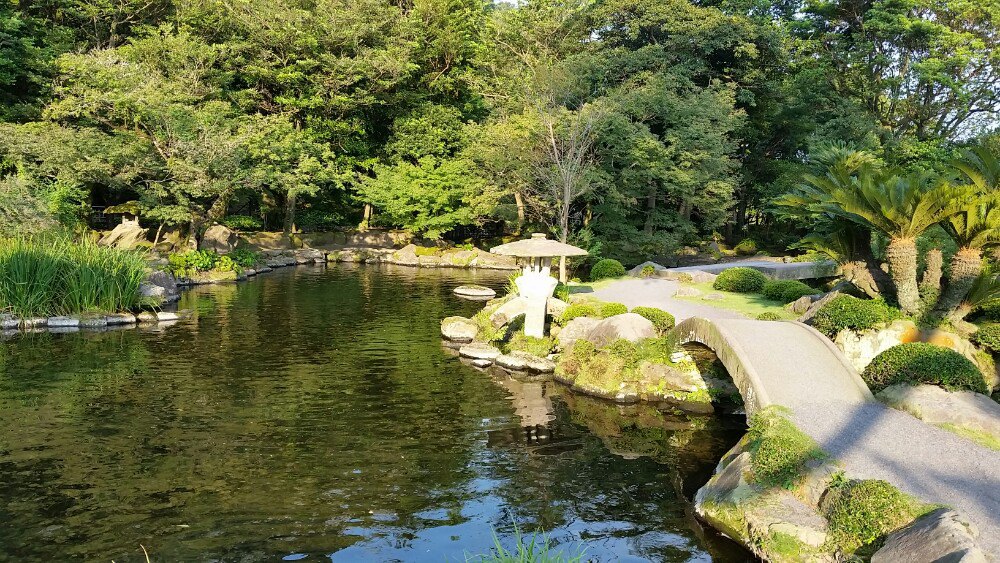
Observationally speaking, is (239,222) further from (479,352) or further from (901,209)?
(901,209)

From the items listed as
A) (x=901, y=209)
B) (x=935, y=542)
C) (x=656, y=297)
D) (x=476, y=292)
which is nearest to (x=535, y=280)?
(x=656, y=297)

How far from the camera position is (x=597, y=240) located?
33.9m

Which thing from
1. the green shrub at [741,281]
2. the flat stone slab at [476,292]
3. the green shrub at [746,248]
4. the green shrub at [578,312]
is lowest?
the flat stone slab at [476,292]

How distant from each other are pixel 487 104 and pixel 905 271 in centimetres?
3208

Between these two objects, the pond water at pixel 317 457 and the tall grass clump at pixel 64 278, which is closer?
the pond water at pixel 317 457

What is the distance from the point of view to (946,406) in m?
11.0

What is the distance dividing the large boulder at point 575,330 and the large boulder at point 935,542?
1133 cm

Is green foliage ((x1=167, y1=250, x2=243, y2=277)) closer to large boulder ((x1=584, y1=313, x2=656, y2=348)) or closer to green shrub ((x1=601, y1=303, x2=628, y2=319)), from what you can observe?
green shrub ((x1=601, y1=303, x2=628, y2=319))

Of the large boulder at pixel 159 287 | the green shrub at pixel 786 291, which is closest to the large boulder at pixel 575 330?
the green shrub at pixel 786 291

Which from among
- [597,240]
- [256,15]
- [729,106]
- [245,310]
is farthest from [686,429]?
[256,15]

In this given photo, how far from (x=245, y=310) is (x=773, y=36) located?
3259cm

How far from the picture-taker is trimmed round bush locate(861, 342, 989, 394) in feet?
38.3

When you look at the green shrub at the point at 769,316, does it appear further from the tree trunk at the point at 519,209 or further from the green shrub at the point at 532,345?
the tree trunk at the point at 519,209

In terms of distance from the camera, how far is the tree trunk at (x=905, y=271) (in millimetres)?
14016
